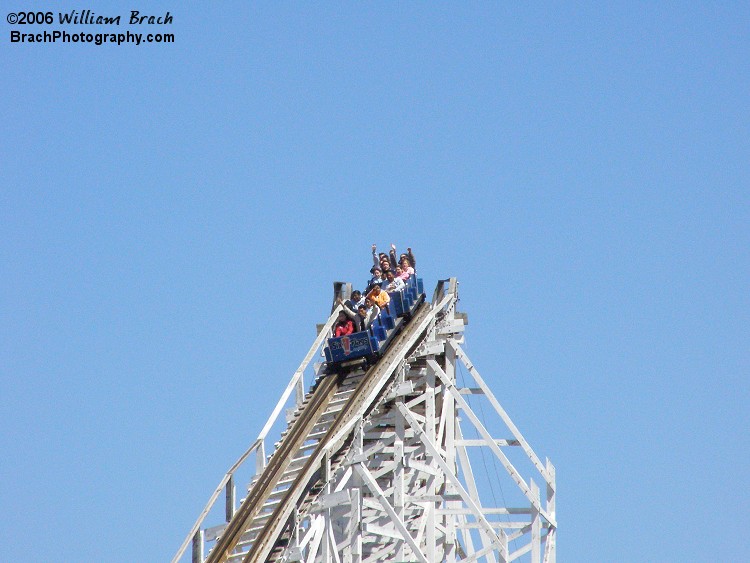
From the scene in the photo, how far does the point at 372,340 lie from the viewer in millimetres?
48688

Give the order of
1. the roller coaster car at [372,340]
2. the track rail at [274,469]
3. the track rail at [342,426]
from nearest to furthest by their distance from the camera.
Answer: the track rail at [342,426]
the track rail at [274,469]
the roller coaster car at [372,340]

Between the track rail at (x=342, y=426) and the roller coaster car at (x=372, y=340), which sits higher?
the roller coaster car at (x=372, y=340)

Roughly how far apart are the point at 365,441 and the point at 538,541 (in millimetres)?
4560

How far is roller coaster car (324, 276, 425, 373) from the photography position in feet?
160

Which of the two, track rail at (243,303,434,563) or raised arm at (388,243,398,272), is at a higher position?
raised arm at (388,243,398,272)

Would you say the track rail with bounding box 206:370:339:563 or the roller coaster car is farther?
the roller coaster car

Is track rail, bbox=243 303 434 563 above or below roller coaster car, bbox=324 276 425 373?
below

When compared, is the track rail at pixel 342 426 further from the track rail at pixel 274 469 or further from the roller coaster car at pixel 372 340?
the track rail at pixel 274 469

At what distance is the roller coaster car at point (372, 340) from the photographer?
160 ft

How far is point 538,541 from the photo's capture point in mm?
48844

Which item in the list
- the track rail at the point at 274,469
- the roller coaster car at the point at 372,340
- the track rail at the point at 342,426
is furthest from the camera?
the roller coaster car at the point at 372,340

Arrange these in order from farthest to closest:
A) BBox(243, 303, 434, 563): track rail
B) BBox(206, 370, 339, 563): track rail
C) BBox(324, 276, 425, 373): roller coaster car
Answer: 1. BBox(324, 276, 425, 373): roller coaster car
2. BBox(206, 370, 339, 563): track rail
3. BBox(243, 303, 434, 563): track rail

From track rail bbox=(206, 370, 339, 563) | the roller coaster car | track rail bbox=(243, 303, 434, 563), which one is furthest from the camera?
the roller coaster car

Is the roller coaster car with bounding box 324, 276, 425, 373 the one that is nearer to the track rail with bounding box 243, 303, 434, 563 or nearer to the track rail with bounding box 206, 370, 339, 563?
the track rail with bounding box 243, 303, 434, 563
